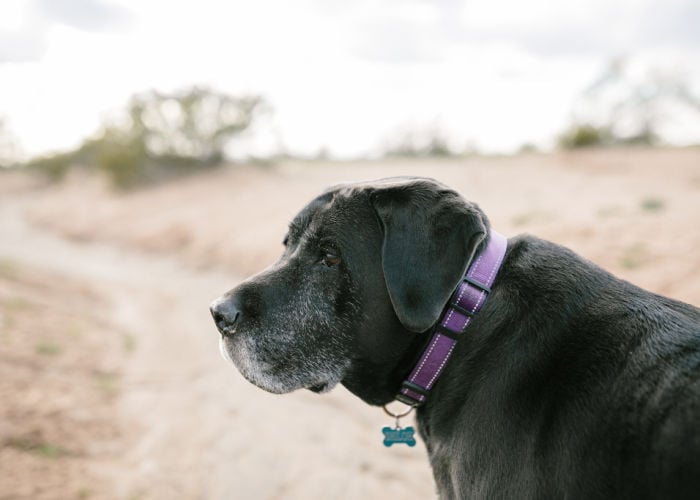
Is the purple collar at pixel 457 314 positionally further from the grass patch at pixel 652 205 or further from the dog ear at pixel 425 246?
the grass patch at pixel 652 205

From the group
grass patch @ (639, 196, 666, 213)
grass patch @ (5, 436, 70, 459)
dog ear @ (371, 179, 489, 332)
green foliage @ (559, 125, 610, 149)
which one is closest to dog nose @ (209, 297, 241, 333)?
dog ear @ (371, 179, 489, 332)

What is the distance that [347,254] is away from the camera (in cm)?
257

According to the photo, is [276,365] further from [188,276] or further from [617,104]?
[617,104]

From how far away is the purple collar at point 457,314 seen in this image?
2.30 m

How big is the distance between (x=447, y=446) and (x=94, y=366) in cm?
525

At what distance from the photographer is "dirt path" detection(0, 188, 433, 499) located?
401cm

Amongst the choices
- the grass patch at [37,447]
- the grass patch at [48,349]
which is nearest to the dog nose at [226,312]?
the grass patch at [37,447]

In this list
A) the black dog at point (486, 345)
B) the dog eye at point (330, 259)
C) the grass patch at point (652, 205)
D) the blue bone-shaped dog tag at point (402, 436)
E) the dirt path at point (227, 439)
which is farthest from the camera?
the grass patch at point (652, 205)

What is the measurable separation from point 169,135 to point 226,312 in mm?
23676

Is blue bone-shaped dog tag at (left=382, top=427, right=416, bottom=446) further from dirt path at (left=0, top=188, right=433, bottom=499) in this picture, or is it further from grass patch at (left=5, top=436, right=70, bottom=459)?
grass patch at (left=5, top=436, right=70, bottom=459)

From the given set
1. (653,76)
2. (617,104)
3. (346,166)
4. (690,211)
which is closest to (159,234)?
(346,166)

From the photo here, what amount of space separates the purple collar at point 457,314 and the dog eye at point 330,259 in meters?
0.55

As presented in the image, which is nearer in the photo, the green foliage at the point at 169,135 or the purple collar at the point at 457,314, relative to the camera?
the purple collar at the point at 457,314

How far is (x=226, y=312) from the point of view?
2.62m
